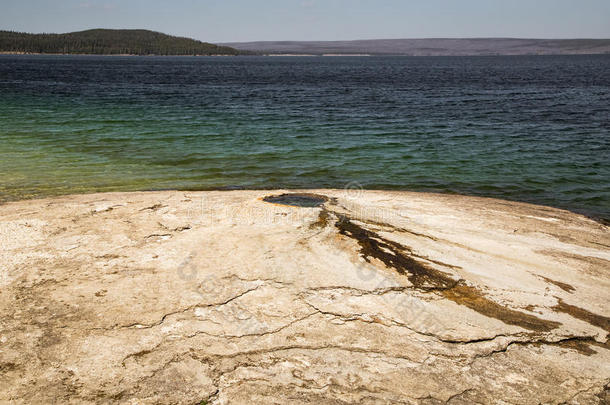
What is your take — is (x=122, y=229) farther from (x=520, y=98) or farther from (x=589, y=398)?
(x=520, y=98)

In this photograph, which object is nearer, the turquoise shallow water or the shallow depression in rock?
the shallow depression in rock

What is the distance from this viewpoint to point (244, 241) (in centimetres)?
612

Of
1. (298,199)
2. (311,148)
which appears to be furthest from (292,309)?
(311,148)

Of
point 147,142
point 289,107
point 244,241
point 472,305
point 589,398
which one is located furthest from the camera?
point 289,107

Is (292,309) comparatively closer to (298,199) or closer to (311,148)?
(298,199)

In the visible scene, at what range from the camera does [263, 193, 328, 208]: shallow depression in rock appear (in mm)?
7902

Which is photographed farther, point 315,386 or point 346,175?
point 346,175

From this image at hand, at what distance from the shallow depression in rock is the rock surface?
1.78ft

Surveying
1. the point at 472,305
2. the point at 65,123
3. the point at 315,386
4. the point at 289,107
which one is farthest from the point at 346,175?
the point at 289,107

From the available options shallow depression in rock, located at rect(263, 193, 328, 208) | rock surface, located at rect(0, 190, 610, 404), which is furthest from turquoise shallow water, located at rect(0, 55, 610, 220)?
rock surface, located at rect(0, 190, 610, 404)

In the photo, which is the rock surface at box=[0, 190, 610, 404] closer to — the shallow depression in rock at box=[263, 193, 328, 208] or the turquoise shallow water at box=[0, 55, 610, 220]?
the shallow depression in rock at box=[263, 193, 328, 208]

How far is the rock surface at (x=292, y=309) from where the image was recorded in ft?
11.8

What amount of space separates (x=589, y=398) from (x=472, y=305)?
1381mm

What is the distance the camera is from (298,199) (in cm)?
827
